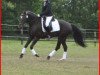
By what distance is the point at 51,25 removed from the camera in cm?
1552

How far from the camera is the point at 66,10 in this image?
52.6 meters

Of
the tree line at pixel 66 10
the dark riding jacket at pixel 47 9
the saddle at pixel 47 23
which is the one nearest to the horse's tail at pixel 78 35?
the saddle at pixel 47 23

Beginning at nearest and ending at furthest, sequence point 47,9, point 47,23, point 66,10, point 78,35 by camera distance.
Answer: point 47,9 → point 47,23 → point 78,35 → point 66,10

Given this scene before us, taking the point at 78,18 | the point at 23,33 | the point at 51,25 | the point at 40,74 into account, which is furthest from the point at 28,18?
the point at 78,18

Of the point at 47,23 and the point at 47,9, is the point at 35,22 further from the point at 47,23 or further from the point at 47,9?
the point at 47,9

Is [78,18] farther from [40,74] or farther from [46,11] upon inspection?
[40,74]

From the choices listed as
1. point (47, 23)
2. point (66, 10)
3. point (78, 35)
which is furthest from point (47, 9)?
point (66, 10)

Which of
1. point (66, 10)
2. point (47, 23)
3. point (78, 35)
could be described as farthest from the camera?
point (66, 10)

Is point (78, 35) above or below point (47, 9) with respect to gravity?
below

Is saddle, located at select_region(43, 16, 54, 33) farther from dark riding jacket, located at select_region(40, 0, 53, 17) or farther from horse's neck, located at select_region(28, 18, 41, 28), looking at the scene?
dark riding jacket, located at select_region(40, 0, 53, 17)

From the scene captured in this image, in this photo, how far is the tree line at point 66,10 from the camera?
4366 centimetres

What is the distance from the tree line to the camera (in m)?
43.7

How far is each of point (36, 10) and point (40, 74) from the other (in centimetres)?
3715

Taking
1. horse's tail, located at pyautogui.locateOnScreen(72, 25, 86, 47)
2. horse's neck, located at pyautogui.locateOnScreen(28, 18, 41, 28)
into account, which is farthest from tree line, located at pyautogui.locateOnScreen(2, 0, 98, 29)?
horse's neck, located at pyautogui.locateOnScreen(28, 18, 41, 28)
